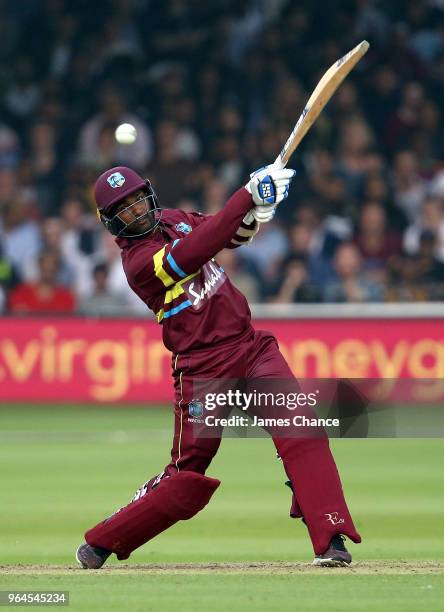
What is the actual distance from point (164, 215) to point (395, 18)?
39.4 ft

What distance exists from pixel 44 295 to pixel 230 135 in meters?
3.41

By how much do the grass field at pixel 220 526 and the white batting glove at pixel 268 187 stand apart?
5.82ft

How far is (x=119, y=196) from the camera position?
23.3 ft

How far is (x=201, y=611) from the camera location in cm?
582

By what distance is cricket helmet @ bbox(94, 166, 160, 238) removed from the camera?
711 centimetres

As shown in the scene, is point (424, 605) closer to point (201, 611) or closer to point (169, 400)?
point (201, 611)

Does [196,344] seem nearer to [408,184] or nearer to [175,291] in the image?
[175,291]

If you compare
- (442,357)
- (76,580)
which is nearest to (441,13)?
(442,357)

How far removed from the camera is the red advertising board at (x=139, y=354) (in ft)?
50.0

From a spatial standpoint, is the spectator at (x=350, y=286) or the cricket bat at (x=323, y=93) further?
the spectator at (x=350, y=286)

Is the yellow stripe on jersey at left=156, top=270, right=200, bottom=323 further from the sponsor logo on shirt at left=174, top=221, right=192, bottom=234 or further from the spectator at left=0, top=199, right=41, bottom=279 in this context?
the spectator at left=0, top=199, right=41, bottom=279

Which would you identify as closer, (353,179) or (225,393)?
(225,393)

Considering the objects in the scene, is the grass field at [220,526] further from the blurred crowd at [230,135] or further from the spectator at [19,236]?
the spectator at [19,236]

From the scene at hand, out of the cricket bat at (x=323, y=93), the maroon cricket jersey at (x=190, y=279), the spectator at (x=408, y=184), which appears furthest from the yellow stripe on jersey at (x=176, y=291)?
the spectator at (x=408, y=184)
